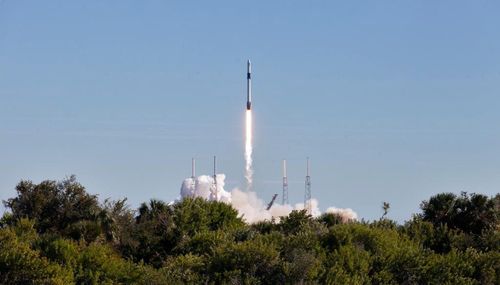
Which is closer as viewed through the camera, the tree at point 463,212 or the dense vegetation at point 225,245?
the dense vegetation at point 225,245

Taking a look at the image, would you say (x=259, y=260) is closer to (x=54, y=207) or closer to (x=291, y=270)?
(x=291, y=270)

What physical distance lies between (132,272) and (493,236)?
23.6 metres

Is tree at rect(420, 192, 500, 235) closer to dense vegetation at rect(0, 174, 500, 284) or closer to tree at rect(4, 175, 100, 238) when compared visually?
dense vegetation at rect(0, 174, 500, 284)

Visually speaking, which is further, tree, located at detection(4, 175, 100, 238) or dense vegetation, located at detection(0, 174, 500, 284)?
tree, located at detection(4, 175, 100, 238)

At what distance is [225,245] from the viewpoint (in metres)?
48.1

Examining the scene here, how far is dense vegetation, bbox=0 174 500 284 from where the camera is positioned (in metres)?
45.2

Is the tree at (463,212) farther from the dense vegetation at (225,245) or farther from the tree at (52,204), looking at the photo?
the tree at (52,204)

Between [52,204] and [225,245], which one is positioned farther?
[52,204]

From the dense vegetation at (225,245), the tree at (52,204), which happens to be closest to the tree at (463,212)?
the dense vegetation at (225,245)

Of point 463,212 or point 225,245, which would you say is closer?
point 225,245

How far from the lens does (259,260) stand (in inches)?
1816

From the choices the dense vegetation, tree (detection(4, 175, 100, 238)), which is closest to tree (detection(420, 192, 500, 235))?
the dense vegetation

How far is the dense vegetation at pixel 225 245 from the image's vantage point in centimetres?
4522

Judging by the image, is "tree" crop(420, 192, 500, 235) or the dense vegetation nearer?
the dense vegetation
